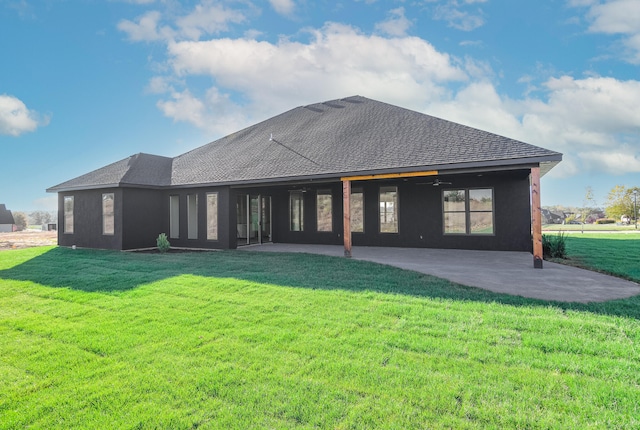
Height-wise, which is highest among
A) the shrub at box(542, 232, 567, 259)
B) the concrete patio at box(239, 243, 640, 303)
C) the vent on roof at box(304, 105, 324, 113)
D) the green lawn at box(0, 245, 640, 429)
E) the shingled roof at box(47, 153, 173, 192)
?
the vent on roof at box(304, 105, 324, 113)

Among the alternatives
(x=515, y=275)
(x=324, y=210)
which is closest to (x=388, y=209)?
(x=324, y=210)

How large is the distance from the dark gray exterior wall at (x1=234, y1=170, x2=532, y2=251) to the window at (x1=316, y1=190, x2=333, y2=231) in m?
0.19

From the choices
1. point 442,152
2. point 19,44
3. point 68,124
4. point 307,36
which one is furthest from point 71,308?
point 68,124

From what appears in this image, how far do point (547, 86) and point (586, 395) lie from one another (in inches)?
759

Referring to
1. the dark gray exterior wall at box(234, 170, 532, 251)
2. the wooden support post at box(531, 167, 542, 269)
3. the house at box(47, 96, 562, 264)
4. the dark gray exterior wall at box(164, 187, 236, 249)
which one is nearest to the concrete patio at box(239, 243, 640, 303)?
the wooden support post at box(531, 167, 542, 269)

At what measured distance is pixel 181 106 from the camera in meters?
18.0

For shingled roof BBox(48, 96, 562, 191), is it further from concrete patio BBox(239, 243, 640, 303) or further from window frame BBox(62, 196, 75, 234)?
concrete patio BBox(239, 243, 640, 303)

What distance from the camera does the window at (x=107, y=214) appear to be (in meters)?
12.7

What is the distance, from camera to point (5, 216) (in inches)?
1548

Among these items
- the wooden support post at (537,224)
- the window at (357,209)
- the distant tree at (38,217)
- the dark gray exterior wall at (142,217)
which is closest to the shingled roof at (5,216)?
the distant tree at (38,217)

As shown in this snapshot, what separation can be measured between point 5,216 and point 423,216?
163ft

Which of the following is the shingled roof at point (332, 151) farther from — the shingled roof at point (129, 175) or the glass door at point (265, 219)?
the glass door at point (265, 219)

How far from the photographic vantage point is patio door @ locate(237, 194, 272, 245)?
1384cm

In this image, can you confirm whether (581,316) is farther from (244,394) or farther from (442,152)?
(442,152)
